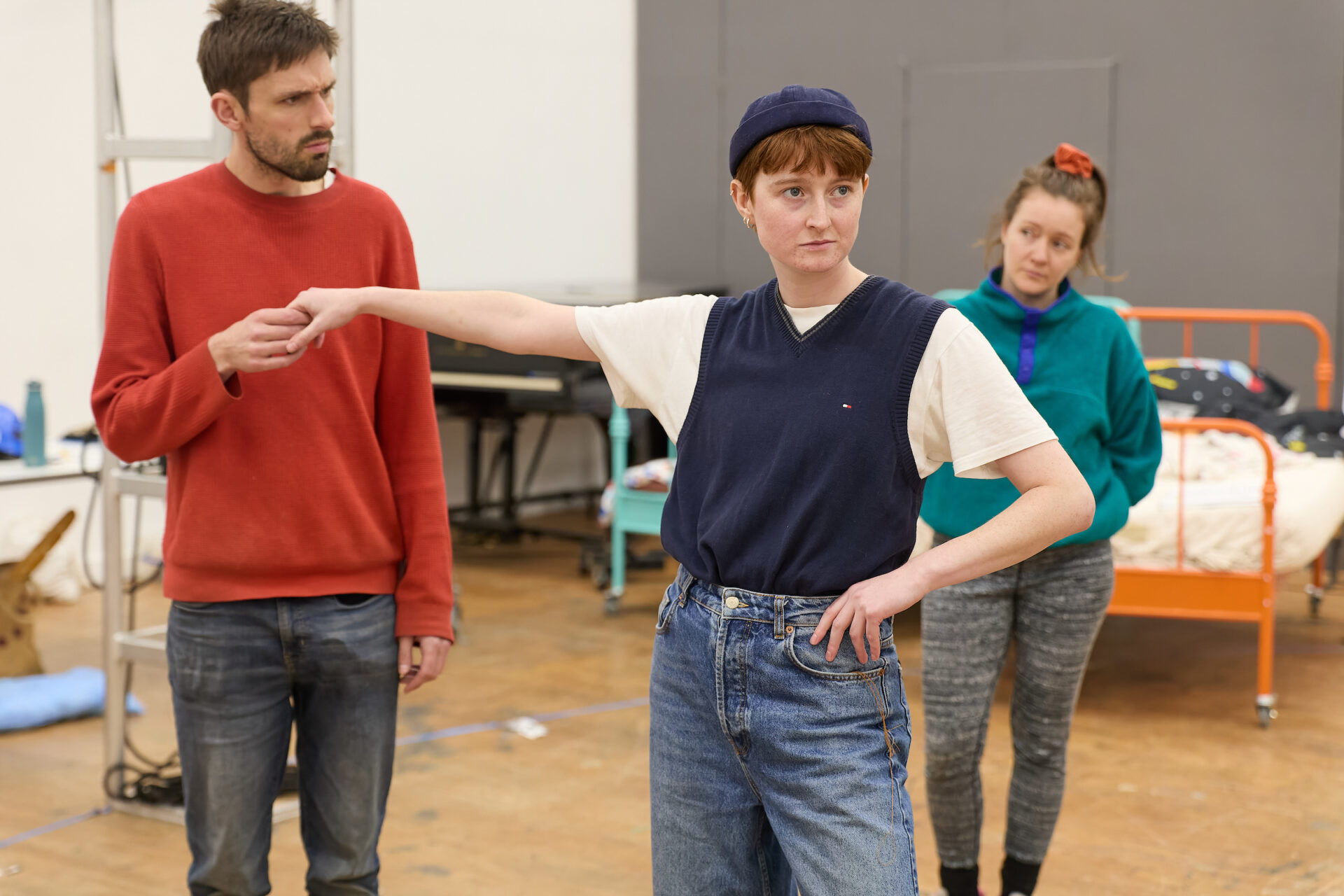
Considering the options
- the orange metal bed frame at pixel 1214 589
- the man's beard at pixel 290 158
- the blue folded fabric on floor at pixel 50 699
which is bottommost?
the blue folded fabric on floor at pixel 50 699

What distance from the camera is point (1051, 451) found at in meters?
1.39

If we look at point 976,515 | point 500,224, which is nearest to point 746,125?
point 976,515

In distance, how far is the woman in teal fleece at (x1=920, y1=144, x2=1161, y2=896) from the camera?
233cm

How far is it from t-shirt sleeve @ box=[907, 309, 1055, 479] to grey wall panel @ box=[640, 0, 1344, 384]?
516cm

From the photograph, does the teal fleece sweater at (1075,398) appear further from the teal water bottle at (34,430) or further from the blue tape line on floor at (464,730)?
the teal water bottle at (34,430)

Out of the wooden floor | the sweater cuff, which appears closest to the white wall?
the wooden floor

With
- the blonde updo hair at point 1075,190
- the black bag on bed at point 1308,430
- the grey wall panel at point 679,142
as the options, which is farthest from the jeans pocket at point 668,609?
the grey wall panel at point 679,142

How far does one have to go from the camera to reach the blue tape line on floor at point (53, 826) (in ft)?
10.3

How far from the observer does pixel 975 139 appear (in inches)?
264

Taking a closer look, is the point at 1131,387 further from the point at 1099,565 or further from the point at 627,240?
the point at 627,240

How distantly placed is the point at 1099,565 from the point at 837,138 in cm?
120

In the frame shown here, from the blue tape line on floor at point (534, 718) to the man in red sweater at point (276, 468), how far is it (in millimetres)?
1870

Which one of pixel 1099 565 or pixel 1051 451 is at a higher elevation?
pixel 1051 451

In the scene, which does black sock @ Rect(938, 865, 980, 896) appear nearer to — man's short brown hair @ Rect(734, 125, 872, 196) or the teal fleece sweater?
the teal fleece sweater
